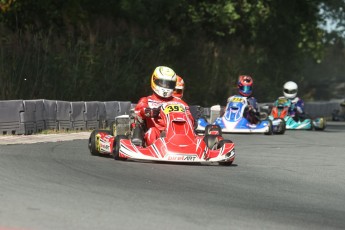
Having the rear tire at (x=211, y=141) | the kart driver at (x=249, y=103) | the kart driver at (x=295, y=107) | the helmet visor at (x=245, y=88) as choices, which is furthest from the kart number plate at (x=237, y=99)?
the rear tire at (x=211, y=141)

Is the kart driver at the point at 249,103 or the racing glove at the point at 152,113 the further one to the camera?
the kart driver at the point at 249,103

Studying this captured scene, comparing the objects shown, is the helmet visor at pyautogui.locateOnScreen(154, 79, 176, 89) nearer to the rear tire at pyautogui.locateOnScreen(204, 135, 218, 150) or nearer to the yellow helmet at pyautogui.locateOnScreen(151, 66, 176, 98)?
the yellow helmet at pyautogui.locateOnScreen(151, 66, 176, 98)

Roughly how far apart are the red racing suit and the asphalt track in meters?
0.60

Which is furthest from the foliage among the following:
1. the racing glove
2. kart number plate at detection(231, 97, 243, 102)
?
the racing glove

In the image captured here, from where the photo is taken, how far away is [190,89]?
3117 centimetres

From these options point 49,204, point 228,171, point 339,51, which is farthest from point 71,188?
point 339,51

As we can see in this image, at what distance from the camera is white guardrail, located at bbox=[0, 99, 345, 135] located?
17031 millimetres

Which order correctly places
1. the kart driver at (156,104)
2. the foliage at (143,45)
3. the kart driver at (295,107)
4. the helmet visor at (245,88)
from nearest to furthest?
the kart driver at (156,104) → the foliage at (143,45) → the helmet visor at (245,88) → the kart driver at (295,107)

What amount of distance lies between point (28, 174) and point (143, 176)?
1339mm

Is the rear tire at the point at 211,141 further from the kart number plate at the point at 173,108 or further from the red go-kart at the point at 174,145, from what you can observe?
the kart number plate at the point at 173,108

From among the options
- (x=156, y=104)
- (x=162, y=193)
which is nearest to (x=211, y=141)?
(x=156, y=104)

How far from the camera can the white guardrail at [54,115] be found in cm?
1703

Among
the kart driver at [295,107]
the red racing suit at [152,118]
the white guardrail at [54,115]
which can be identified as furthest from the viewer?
the kart driver at [295,107]

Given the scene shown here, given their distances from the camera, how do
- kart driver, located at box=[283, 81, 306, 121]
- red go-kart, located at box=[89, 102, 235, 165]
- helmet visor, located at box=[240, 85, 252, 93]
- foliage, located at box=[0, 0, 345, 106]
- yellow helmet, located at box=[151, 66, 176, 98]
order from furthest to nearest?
kart driver, located at box=[283, 81, 306, 121] → helmet visor, located at box=[240, 85, 252, 93] → foliage, located at box=[0, 0, 345, 106] → yellow helmet, located at box=[151, 66, 176, 98] → red go-kart, located at box=[89, 102, 235, 165]
